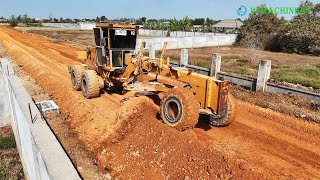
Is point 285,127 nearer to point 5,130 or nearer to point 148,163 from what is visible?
point 148,163

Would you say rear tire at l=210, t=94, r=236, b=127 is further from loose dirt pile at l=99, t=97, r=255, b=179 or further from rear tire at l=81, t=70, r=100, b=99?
rear tire at l=81, t=70, r=100, b=99

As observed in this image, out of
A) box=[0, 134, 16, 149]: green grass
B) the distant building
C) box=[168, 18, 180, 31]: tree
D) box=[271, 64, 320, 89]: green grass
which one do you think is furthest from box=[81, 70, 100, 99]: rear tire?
the distant building

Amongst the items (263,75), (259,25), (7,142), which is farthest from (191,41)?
(7,142)

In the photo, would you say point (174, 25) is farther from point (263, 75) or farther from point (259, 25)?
point (263, 75)

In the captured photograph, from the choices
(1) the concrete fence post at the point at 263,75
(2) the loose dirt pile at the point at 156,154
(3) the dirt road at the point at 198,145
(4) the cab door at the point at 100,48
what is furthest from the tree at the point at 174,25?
(2) the loose dirt pile at the point at 156,154

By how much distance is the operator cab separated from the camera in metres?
9.68

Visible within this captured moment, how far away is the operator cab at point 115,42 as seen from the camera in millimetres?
9680

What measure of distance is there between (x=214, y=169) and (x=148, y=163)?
1460mm

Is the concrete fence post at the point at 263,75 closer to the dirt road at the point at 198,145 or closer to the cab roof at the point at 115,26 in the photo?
the dirt road at the point at 198,145

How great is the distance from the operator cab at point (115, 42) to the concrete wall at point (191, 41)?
54.5 ft

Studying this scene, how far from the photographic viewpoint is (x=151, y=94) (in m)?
9.16

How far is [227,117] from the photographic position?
7980 mm

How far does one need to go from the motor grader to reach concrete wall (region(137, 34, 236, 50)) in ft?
53.1

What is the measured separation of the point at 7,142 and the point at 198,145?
27.9 feet
